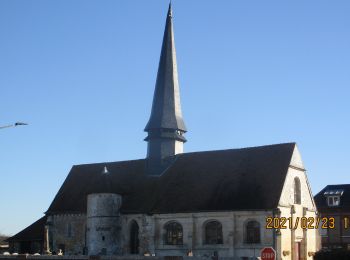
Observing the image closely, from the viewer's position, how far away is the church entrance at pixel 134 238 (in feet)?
152

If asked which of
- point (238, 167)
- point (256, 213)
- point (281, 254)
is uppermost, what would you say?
point (238, 167)

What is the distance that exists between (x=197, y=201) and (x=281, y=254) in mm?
7553

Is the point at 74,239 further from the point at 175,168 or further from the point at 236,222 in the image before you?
the point at 236,222

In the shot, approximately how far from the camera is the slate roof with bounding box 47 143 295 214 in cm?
4209

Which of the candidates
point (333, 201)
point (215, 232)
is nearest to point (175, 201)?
point (215, 232)

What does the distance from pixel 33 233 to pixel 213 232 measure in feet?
62.8

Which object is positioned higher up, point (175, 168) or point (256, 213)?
point (175, 168)

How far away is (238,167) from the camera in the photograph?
45188 mm

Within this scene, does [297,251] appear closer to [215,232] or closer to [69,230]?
[215,232]

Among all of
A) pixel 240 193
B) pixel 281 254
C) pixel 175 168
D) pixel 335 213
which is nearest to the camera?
pixel 281 254

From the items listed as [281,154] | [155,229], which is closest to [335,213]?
[281,154]

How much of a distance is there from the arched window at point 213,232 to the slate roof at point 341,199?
22715 mm

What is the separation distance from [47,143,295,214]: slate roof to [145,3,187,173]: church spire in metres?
1.53
